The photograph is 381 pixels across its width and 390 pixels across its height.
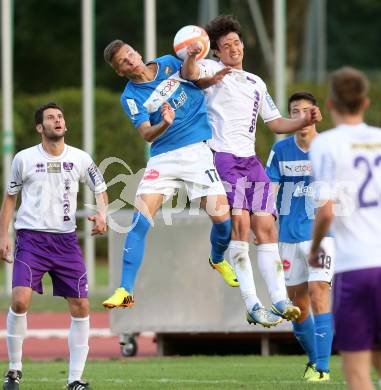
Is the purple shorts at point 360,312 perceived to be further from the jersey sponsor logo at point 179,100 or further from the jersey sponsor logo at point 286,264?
the jersey sponsor logo at point 286,264

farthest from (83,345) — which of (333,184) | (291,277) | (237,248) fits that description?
(333,184)

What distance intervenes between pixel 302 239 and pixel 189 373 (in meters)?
1.77

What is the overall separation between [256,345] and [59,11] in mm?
26914

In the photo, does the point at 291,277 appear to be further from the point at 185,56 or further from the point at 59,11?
the point at 59,11

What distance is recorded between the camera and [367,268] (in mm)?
7301

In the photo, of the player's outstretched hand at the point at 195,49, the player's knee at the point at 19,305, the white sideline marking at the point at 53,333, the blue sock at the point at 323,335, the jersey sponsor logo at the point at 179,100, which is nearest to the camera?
the player's outstretched hand at the point at 195,49

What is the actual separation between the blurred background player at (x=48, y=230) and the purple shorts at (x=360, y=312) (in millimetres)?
3878

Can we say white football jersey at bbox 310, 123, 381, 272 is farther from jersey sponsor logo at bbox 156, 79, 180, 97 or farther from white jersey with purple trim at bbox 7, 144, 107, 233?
white jersey with purple trim at bbox 7, 144, 107, 233

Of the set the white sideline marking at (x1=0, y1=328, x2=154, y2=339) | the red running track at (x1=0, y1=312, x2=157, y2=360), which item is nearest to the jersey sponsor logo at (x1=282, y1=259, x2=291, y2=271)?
the red running track at (x1=0, y1=312, x2=157, y2=360)

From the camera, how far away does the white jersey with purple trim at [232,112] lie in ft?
35.5

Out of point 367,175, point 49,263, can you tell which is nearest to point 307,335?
point 49,263

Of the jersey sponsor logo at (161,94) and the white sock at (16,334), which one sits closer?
the jersey sponsor logo at (161,94)

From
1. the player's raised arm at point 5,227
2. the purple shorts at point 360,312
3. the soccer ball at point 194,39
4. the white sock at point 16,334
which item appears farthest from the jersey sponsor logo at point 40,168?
the purple shorts at point 360,312

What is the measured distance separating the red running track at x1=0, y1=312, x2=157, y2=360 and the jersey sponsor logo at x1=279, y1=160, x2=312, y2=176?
4.80 m
